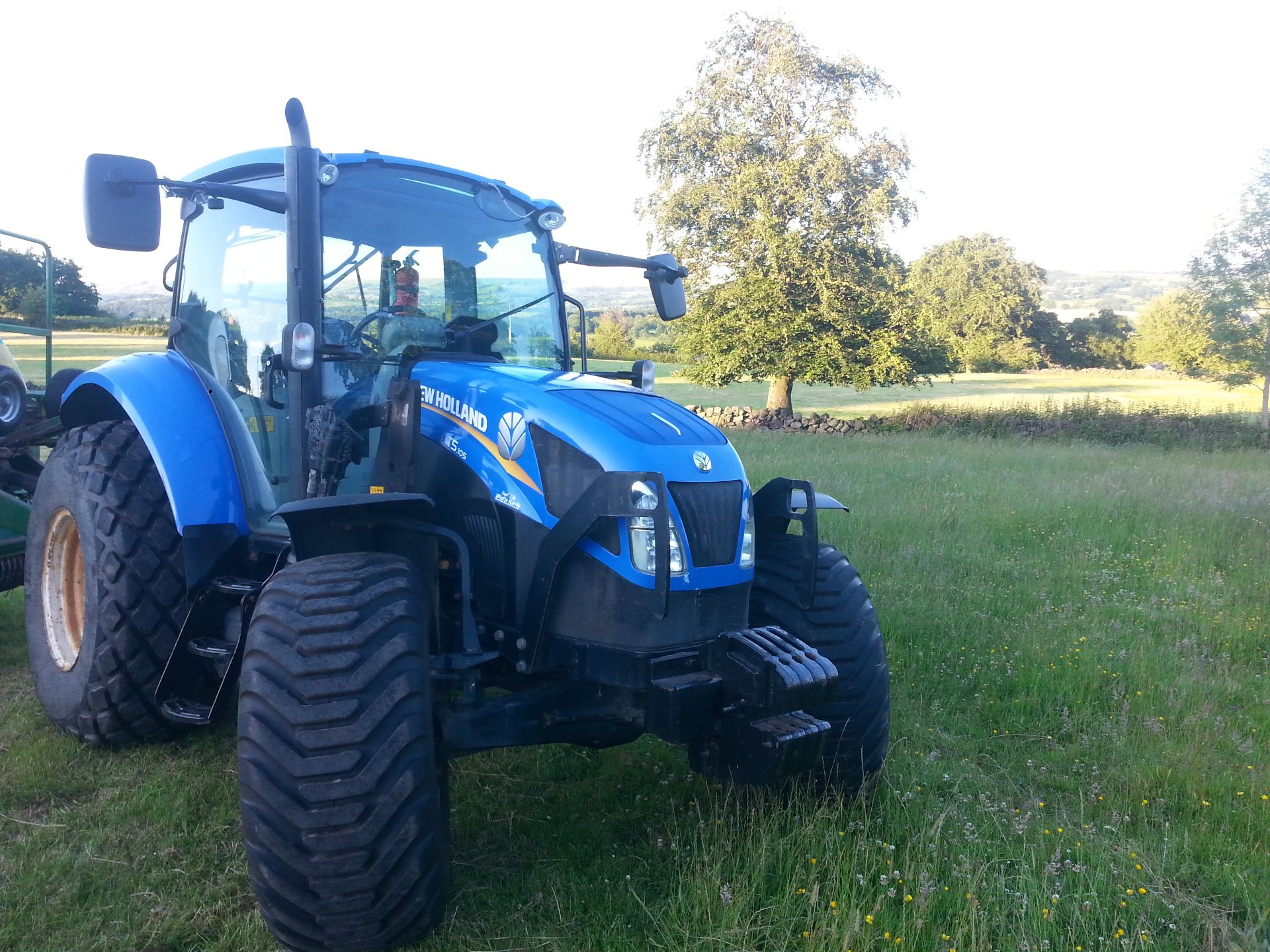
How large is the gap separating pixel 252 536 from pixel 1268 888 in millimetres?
3608

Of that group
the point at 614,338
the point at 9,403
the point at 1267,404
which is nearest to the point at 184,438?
the point at 9,403

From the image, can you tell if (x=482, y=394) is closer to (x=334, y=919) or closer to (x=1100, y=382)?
(x=334, y=919)

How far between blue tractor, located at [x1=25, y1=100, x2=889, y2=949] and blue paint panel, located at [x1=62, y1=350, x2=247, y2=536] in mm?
11

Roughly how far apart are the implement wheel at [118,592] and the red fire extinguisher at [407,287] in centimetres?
129

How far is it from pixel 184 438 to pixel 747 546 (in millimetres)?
2180

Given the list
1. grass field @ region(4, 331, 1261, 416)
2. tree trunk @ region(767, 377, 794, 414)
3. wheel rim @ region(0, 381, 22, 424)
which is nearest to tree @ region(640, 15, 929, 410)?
tree trunk @ region(767, 377, 794, 414)

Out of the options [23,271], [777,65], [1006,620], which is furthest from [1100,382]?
[23,271]

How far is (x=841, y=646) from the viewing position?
343 centimetres

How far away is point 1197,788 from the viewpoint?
12.6 feet

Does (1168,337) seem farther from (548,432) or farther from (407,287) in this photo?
(548,432)

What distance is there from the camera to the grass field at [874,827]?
2766 millimetres

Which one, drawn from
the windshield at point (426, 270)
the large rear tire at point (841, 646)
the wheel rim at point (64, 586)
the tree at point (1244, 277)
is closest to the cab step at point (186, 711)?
the wheel rim at point (64, 586)

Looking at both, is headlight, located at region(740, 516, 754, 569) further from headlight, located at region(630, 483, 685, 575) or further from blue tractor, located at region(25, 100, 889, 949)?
headlight, located at region(630, 483, 685, 575)

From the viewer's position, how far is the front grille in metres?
2.95
